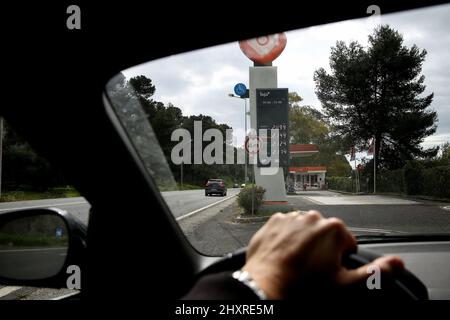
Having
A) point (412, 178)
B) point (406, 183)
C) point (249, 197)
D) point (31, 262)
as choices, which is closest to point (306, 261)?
point (31, 262)

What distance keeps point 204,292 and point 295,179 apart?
3483 mm

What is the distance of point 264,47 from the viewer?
77.4 inches

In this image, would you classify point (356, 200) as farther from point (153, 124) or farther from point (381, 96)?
point (153, 124)

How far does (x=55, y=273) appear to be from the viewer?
6.57ft

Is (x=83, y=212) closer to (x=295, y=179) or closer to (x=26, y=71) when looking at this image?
(x=26, y=71)

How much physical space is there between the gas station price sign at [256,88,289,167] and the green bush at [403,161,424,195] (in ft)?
9.21

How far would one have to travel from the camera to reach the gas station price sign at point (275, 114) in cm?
300

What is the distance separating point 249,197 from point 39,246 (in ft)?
9.17

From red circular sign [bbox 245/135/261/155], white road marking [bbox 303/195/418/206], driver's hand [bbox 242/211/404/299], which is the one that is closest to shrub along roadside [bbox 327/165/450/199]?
white road marking [bbox 303/195/418/206]

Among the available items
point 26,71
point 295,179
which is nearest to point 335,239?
point 26,71

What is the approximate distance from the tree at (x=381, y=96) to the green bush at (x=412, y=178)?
30 cm

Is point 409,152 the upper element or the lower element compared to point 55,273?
upper

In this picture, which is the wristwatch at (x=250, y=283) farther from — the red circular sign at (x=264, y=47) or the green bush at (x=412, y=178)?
the green bush at (x=412, y=178)

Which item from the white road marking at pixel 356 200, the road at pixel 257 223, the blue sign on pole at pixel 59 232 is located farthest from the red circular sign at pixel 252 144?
the blue sign on pole at pixel 59 232
